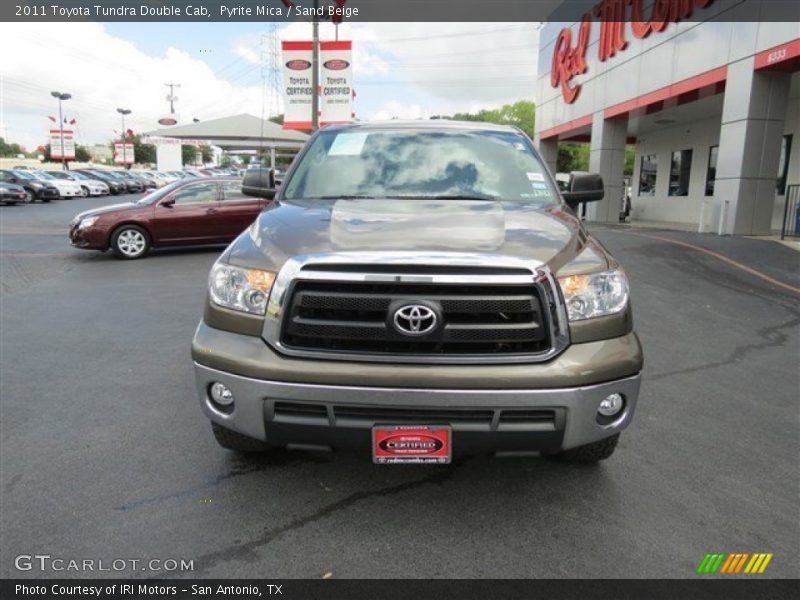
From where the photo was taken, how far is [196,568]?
251 centimetres

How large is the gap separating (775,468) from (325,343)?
2.67 metres

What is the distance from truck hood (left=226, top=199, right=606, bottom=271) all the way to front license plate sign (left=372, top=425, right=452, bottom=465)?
0.75 m

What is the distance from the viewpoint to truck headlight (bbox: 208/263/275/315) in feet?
8.77

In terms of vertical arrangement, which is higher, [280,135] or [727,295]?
[280,135]

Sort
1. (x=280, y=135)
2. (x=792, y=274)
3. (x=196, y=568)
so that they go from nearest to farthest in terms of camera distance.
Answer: (x=196, y=568) < (x=792, y=274) < (x=280, y=135)

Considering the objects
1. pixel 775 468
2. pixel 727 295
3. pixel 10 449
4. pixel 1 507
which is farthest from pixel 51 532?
pixel 727 295

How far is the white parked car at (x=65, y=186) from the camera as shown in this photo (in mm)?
33425

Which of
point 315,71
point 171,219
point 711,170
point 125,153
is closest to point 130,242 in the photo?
point 171,219

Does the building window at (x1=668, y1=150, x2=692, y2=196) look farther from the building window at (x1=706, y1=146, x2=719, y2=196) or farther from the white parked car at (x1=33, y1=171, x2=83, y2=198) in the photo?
the white parked car at (x1=33, y1=171, x2=83, y2=198)

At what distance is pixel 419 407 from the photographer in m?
2.45

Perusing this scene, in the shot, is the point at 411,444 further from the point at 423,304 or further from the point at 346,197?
the point at 346,197

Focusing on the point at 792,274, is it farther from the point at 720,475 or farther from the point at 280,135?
the point at 280,135

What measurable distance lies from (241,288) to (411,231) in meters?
0.82

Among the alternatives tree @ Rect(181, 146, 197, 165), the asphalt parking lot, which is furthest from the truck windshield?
tree @ Rect(181, 146, 197, 165)
